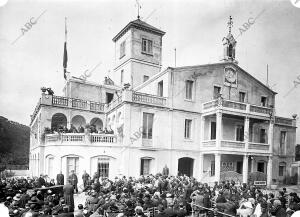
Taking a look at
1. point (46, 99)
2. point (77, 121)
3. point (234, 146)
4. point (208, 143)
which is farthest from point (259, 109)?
point (46, 99)

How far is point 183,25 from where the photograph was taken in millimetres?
15219

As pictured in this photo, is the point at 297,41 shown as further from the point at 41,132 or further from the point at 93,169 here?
the point at 41,132

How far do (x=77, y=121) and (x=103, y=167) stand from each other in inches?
336

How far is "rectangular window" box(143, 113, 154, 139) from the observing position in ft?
78.8

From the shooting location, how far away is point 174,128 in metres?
25.1

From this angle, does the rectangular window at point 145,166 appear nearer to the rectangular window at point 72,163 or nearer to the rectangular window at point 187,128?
the rectangular window at point 187,128

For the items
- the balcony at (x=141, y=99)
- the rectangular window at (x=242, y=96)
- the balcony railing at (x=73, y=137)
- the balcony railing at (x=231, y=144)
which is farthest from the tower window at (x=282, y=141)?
the balcony railing at (x=73, y=137)

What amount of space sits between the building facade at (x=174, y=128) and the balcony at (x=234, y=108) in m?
0.09

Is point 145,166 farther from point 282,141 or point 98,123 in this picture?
point 282,141

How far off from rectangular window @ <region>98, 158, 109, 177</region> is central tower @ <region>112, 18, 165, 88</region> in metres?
14.5

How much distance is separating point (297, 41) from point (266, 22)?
1.73m

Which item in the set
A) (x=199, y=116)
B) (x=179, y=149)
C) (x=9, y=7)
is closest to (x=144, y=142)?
(x=179, y=149)

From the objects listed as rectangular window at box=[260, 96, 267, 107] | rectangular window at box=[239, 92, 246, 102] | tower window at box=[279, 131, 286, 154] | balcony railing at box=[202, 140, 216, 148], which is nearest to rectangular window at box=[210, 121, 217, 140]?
balcony railing at box=[202, 140, 216, 148]

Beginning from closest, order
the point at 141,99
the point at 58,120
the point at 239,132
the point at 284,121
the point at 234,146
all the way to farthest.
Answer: the point at 141,99 → the point at 234,146 → the point at 239,132 → the point at 58,120 → the point at 284,121
